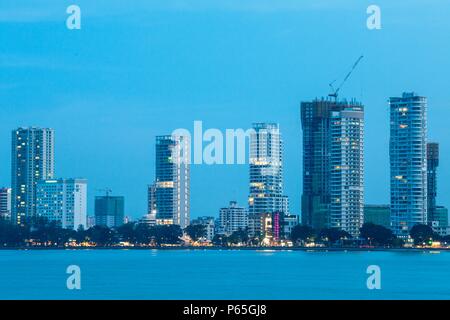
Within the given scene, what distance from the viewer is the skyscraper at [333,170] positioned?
51469mm

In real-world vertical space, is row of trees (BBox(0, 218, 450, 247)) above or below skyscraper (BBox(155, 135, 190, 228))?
below

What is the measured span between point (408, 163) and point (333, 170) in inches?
513

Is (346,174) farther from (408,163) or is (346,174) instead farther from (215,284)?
(215,284)

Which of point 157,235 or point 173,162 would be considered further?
point 157,235

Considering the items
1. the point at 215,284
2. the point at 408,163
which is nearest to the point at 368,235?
the point at 408,163

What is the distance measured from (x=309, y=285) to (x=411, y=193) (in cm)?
4493

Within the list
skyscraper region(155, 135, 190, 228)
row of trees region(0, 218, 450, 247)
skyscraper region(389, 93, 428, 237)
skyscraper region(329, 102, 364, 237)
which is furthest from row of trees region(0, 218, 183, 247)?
skyscraper region(155, 135, 190, 228)

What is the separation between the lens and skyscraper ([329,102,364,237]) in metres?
52.3

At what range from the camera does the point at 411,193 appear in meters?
75.6

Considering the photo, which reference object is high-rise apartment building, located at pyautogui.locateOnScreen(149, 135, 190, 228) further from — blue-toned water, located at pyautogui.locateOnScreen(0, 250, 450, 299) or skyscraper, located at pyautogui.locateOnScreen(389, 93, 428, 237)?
skyscraper, located at pyautogui.locateOnScreen(389, 93, 428, 237)

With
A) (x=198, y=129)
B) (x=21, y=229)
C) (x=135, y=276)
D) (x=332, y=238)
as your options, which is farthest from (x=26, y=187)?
(x=198, y=129)

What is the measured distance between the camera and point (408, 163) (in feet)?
233

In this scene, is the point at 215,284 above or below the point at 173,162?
below

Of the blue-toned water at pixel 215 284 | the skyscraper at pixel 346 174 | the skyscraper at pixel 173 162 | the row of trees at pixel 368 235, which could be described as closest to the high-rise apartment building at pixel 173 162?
the skyscraper at pixel 173 162
